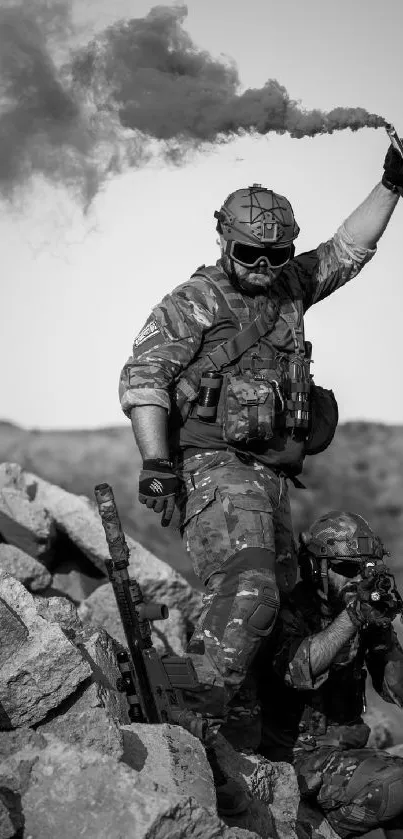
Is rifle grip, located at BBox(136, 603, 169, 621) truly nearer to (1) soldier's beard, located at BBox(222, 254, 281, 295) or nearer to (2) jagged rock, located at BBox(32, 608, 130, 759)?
(2) jagged rock, located at BBox(32, 608, 130, 759)

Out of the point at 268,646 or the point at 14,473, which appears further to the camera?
the point at 14,473

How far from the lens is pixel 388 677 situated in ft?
21.1

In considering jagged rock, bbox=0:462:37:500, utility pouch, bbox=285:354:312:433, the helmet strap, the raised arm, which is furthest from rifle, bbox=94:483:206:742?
jagged rock, bbox=0:462:37:500

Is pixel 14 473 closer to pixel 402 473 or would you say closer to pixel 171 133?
pixel 171 133

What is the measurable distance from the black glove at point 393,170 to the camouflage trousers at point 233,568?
73.2 inches

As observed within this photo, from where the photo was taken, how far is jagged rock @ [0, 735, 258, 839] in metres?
4.46

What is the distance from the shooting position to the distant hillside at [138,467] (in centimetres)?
1390

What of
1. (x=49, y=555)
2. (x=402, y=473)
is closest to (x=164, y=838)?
(x=49, y=555)

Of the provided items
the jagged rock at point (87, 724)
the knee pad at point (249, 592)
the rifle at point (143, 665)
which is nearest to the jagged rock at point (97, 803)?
the jagged rock at point (87, 724)

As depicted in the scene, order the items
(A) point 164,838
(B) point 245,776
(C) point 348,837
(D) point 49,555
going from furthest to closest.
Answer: (D) point 49,555
(C) point 348,837
(B) point 245,776
(A) point 164,838

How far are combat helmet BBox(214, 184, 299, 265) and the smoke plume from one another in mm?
643

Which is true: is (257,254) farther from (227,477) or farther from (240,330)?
(227,477)

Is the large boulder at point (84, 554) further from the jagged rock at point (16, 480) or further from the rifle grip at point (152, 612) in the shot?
the rifle grip at point (152, 612)

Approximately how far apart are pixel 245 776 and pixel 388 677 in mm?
1132
